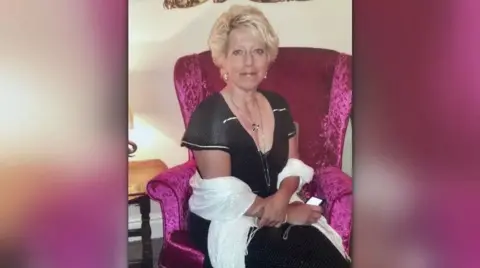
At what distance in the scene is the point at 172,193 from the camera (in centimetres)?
126

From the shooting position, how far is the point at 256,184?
125 centimetres

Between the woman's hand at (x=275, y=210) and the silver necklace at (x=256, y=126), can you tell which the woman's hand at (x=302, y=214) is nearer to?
the woman's hand at (x=275, y=210)

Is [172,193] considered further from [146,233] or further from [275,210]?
[275,210]

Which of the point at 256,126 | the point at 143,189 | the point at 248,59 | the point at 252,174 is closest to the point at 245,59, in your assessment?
the point at 248,59

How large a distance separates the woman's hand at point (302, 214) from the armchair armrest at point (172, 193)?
0.23 meters

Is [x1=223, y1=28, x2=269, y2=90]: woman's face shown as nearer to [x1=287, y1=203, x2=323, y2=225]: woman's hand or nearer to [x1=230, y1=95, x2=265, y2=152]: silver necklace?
[x1=230, y1=95, x2=265, y2=152]: silver necklace

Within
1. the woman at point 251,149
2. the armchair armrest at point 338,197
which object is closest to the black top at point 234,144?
the woman at point 251,149

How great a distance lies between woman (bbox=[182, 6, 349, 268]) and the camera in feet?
4.06

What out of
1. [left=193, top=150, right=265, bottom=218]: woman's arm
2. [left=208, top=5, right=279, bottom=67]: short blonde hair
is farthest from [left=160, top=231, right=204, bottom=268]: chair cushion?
[left=208, top=5, right=279, bottom=67]: short blonde hair

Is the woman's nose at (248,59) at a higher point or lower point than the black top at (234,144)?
higher

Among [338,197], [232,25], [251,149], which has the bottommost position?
[338,197]

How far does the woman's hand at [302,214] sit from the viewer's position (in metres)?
1.27

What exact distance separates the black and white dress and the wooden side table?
9cm

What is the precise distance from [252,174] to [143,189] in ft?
0.80
